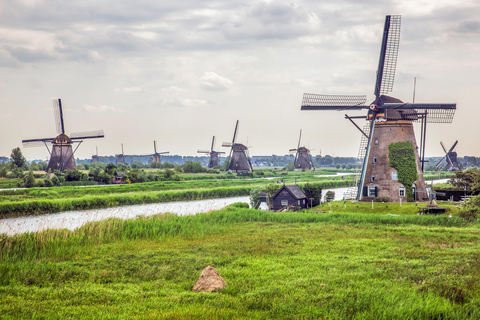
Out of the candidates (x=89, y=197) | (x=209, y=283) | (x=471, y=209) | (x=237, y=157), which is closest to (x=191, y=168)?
(x=237, y=157)

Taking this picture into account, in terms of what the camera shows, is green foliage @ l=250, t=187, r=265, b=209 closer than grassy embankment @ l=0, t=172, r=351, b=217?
No

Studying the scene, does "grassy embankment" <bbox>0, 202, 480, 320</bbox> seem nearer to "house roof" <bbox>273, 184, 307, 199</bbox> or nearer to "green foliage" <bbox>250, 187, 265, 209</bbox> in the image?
"house roof" <bbox>273, 184, 307, 199</bbox>

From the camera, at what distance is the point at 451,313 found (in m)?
8.33

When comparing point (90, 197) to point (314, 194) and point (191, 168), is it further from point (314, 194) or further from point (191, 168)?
point (191, 168)

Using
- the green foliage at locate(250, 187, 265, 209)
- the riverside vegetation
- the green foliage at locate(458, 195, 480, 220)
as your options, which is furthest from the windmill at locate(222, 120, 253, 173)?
the green foliage at locate(458, 195, 480, 220)

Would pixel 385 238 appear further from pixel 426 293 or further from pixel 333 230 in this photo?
pixel 426 293

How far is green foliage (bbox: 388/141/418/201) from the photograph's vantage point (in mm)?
29203

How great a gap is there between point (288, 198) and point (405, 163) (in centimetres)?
904

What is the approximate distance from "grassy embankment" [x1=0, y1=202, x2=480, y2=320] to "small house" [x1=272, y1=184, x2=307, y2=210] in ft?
39.2

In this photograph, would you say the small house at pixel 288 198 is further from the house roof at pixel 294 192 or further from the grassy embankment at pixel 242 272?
the grassy embankment at pixel 242 272

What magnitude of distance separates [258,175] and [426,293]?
252ft

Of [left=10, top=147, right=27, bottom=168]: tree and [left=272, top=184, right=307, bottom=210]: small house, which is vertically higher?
[left=10, top=147, right=27, bottom=168]: tree

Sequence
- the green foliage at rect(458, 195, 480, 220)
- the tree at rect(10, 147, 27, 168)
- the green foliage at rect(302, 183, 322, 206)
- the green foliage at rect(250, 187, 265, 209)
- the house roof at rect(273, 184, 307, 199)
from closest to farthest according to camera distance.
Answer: the green foliage at rect(458, 195, 480, 220)
the house roof at rect(273, 184, 307, 199)
the green foliage at rect(302, 183, 322, 206)
the green foliage at rect(250, 187, 265, 209)
the tree at rect(10, 147, 27, 168)

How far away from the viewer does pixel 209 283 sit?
9.95 meters
